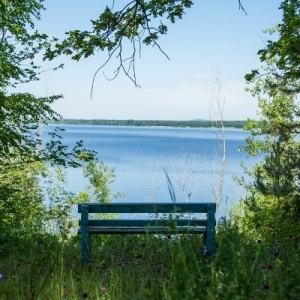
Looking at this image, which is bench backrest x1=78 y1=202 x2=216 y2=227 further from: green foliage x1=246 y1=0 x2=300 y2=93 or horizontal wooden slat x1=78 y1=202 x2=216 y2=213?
green foliage x1=246 y1=0 x2=300 y2=93

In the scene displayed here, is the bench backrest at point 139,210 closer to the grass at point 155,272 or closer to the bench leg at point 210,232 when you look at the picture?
the bench leg at point 210,232

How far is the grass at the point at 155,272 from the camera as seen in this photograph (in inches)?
125

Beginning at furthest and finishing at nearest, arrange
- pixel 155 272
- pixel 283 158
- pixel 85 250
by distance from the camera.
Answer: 1. pixel 283 158
2. pixel 85 250
3. pixel 155 272

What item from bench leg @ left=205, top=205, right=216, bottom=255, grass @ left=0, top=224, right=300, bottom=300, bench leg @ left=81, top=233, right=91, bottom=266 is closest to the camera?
grass @ left=0, top=224, right=300, bottom=300

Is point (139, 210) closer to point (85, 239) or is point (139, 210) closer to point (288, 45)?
point (85, 239)

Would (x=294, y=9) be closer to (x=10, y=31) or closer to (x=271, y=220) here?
(x=271, y=220)

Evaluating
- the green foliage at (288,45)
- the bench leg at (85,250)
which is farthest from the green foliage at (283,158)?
the bench leg at (85,250)

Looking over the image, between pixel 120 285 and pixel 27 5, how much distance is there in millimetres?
6395

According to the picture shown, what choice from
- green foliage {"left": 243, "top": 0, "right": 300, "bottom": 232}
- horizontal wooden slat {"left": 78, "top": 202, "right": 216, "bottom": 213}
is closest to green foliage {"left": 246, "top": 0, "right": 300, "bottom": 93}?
green foliage {"left": 243, "top": 0, "right": 300, "bottom": 232}

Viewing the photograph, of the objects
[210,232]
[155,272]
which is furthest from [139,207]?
[155,272]

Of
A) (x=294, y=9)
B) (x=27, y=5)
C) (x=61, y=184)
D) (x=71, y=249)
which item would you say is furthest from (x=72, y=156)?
(x=61, y=184)

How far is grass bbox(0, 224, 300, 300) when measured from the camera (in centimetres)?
317

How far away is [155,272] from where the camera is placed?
6176 millimetres

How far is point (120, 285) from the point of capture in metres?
5.27
